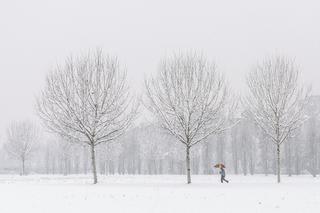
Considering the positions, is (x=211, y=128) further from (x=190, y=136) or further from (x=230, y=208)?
(x=230, y=208)

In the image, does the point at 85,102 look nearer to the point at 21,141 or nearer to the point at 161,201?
the point at 161,201

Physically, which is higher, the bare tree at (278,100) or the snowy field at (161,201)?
the bare tree at (278,100)

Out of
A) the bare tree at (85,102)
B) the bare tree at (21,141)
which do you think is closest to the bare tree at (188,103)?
the bare tree at (85,102)

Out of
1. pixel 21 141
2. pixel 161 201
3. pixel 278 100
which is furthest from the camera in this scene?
pixel 21 141

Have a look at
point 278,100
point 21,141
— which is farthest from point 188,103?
point 21,141

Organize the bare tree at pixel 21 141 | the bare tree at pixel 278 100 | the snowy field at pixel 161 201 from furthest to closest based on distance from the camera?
1. the bare tree at pixel 21 141
2. the bare tree at pixel 278 100
3. the snowy field at pixel 161 201

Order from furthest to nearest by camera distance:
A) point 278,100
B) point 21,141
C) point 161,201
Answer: point 21,141
point 278,100
point 161,201

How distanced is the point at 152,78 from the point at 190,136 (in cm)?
546

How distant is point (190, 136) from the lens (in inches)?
1228

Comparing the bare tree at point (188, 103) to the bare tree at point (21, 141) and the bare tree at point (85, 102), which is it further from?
the bare tree at point (21, 141)

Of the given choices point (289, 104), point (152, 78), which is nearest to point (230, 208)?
point (152, 78)

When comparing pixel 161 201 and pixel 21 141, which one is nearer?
pixel 161 201

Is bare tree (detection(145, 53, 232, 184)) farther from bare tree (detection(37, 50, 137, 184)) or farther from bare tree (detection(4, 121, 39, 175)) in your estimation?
bare tree (detection(4, 121, 39, 175))

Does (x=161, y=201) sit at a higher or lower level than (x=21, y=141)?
lower
